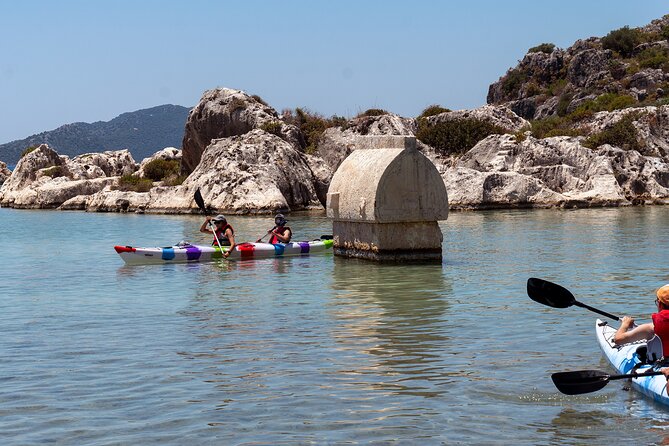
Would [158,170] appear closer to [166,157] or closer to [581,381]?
[166,157]

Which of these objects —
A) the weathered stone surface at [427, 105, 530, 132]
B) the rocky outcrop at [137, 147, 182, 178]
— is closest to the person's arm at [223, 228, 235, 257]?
the weathered stone surface at [427, 105, 530, 132]

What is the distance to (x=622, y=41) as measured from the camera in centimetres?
7831

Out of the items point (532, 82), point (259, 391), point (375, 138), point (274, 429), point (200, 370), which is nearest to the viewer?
point (274, 429)

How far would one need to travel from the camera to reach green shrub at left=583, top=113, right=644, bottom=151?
46.9 m

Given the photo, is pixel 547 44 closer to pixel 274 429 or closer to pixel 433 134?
pixel 433 134

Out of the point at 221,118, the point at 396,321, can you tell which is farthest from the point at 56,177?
the point at 396,321

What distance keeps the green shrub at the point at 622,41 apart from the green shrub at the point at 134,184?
40327mm

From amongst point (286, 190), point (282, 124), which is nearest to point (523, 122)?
point (282, 124)

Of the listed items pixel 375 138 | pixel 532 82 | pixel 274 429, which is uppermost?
pixel 532 82

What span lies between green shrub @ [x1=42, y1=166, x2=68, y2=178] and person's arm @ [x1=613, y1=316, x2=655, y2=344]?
2213 inches

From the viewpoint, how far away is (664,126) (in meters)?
48.9

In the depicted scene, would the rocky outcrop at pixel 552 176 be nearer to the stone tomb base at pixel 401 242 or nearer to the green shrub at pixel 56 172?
the stone tomb base at pixel 401 242

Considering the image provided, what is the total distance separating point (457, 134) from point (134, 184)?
18.0m

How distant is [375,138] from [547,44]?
71534 millimetres
